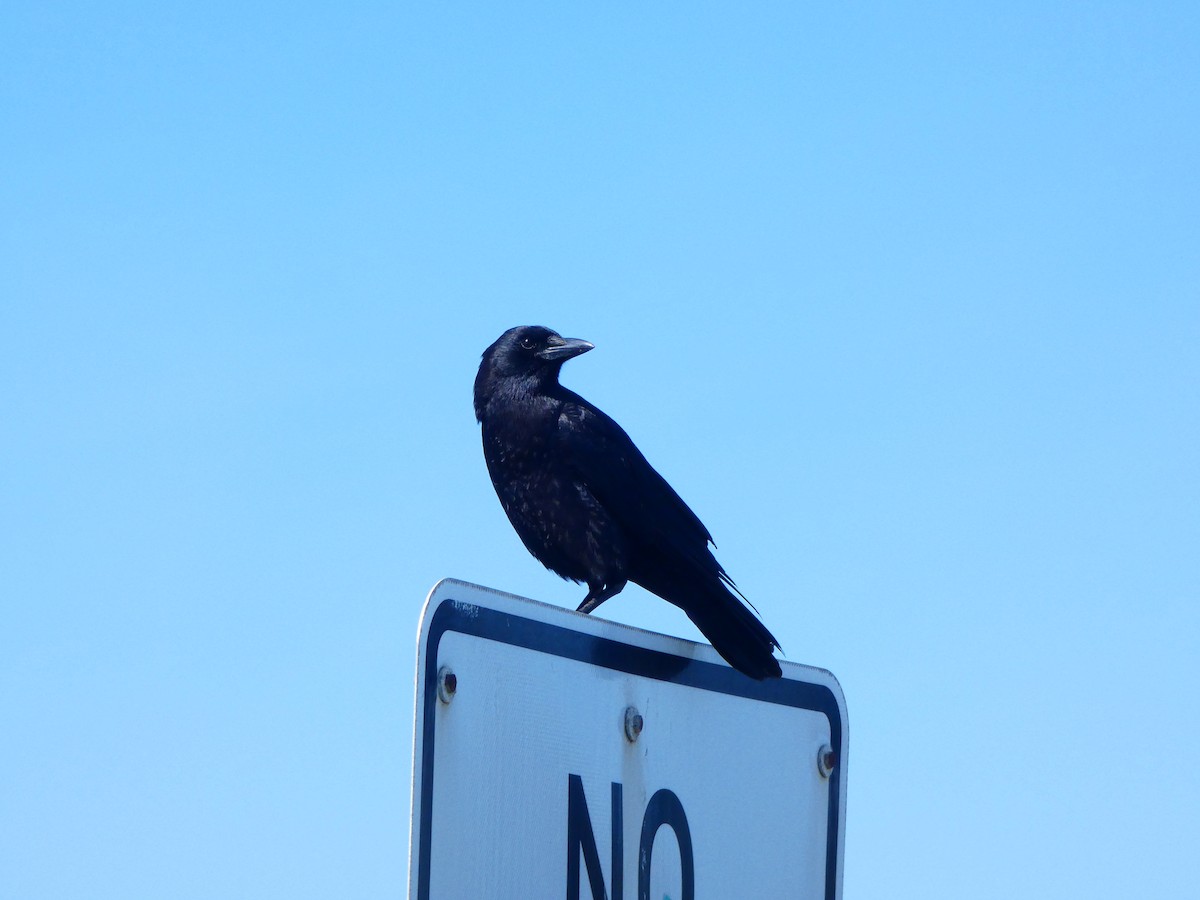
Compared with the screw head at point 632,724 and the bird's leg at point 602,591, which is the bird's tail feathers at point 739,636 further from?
the bird's leg at point 602,591

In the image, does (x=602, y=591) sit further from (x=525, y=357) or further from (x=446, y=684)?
(x=446, y=684)

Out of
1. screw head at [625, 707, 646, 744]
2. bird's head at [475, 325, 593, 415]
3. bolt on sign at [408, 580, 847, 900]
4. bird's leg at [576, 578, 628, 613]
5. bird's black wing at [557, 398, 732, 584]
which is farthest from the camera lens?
bird's head at [475, 325, 593, 415]

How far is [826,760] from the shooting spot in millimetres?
2725

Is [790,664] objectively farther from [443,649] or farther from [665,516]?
[665,516]

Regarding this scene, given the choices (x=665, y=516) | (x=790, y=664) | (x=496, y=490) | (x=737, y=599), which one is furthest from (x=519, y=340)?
(x=790, y=664)

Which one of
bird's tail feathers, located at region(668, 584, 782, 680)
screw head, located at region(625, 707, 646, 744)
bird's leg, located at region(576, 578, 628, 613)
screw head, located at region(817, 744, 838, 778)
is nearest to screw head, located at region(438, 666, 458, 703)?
screw head, located at region(625, 707, 646, 744)

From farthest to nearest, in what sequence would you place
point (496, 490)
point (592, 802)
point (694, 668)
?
point (496, 490), point (694, 668), point (592, 802)

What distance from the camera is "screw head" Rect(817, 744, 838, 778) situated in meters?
2.71

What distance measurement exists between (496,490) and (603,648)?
2.96 m

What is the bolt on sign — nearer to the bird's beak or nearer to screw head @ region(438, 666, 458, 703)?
screw head @ region(438, 666, 458, 703)

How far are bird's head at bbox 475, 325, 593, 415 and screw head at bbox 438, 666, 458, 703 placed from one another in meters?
3.65

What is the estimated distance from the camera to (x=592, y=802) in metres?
2.14

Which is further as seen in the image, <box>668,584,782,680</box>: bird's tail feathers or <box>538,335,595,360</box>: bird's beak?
<box>538,335,595,360</box>: bird's beak

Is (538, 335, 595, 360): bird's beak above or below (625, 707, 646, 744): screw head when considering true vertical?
above
